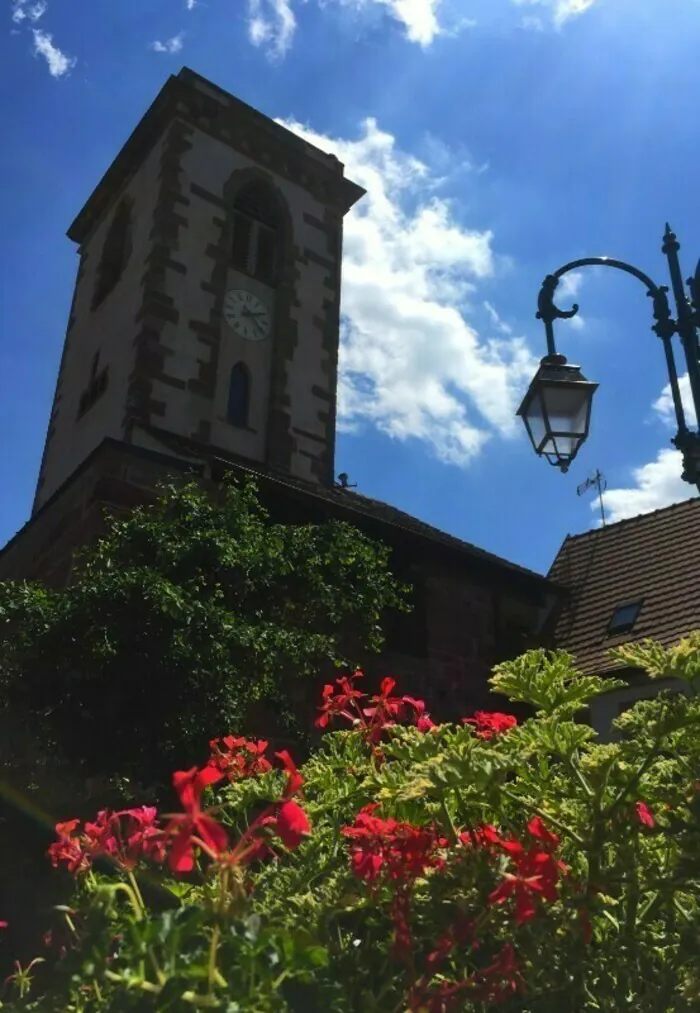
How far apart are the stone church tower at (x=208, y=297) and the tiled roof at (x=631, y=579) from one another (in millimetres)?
4847

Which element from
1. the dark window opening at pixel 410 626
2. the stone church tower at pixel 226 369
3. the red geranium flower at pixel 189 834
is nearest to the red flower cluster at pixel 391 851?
the red geranium flower at pixel 189 834

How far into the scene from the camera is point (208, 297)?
14.0 meters

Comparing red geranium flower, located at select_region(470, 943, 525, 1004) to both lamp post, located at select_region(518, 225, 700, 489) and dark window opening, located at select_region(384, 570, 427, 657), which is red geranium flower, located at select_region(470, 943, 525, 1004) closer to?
lamp post, located at select_region(518, 225, 700, 489)

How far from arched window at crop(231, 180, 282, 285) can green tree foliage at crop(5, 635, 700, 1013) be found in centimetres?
1347

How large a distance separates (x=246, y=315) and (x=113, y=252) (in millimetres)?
3634

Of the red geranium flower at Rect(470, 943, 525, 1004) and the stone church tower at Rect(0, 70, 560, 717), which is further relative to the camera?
the stone church tower at Rect(0, 70, 560, 717)

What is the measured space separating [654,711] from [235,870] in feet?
4.10

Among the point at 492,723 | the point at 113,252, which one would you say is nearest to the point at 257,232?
the point at 113,252

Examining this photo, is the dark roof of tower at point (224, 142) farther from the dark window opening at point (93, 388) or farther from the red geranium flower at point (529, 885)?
the red geranium flower at point (529, 885)

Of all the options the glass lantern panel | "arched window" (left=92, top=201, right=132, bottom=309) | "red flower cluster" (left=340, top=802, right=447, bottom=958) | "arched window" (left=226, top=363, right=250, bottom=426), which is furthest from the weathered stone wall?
"red flower cluster" (left=340, top=802, right=447, bottom=958)

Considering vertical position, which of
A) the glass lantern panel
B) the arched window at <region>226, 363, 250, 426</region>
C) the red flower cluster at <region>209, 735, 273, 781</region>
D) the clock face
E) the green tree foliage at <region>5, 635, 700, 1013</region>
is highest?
the clock face

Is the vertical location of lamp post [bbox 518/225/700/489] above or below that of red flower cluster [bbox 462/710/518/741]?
above

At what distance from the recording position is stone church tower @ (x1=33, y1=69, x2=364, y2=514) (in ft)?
42.8

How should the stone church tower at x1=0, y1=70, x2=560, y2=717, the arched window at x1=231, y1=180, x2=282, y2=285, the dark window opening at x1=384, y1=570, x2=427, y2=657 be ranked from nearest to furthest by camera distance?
1. the stone church tower at x1=0, y1=70, x2=560, y2=717
2. the dark window opening at x1=384, y1=570, x2=427, y2=657
3. the arched window at x1=231, y1=180, x2=282, y2=285
